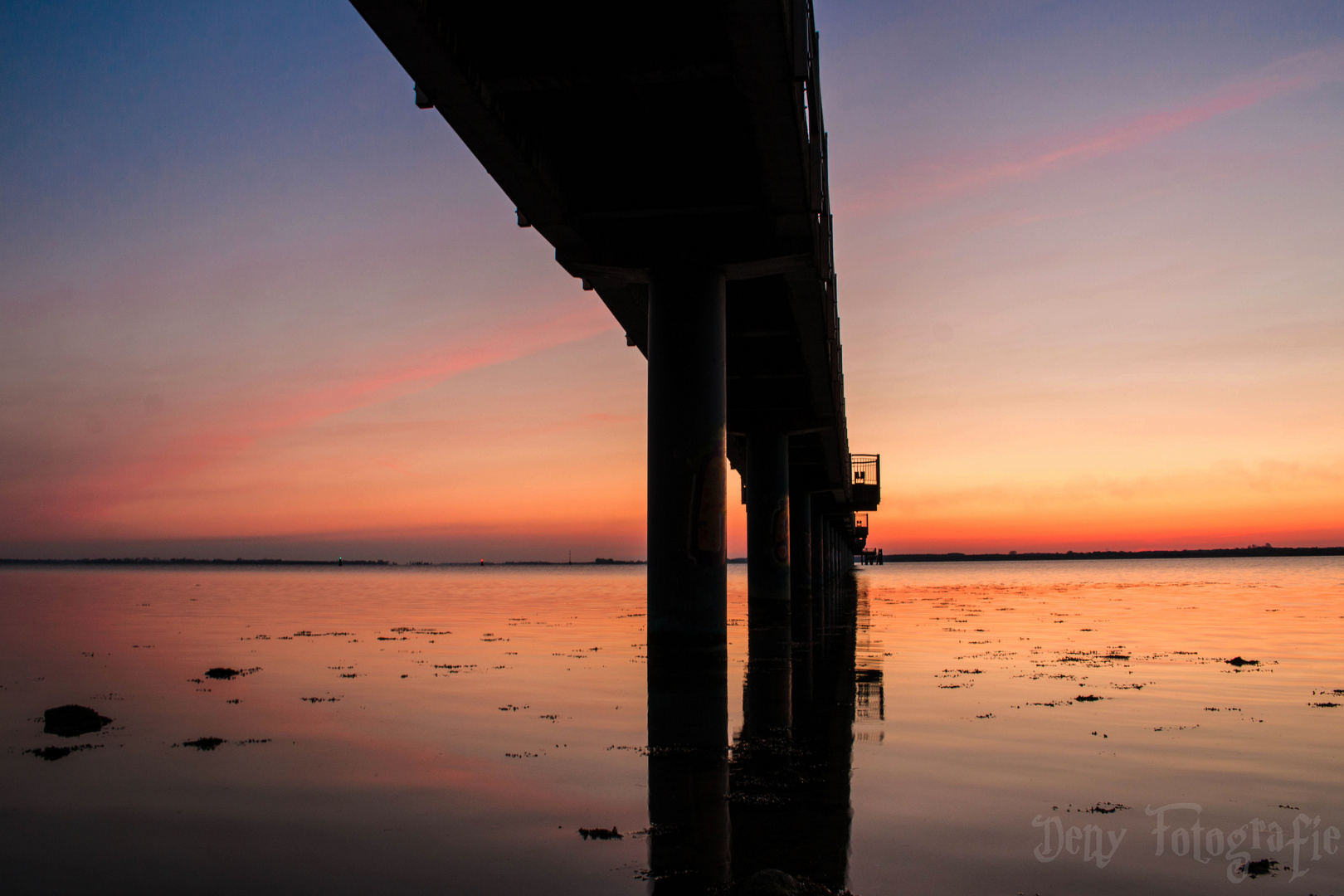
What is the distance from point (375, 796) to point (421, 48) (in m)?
9.66

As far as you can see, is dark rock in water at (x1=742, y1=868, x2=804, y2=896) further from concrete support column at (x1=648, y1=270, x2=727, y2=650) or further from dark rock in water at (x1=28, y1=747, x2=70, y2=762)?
concrete support column at (x1=648, y1=270, x2=727, y2=650)

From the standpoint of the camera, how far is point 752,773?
7598mm

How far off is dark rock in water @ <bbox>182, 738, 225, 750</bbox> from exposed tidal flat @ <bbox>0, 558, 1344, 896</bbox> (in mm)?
108

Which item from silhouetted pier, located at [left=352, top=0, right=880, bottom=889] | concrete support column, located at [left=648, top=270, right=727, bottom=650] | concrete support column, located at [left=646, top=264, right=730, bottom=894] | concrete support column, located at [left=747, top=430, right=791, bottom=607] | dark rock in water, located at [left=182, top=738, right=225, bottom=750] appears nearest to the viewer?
dark rock in water, located at [left=182, top=738, right=225, bottom=750]

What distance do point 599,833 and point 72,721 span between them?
24.2 feet

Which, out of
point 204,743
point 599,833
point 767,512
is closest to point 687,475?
point 204,743

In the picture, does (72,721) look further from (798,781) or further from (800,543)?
(800,543)

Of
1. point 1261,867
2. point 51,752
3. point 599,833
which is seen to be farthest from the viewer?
point 51,752

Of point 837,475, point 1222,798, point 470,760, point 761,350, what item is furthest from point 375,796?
point 837,475

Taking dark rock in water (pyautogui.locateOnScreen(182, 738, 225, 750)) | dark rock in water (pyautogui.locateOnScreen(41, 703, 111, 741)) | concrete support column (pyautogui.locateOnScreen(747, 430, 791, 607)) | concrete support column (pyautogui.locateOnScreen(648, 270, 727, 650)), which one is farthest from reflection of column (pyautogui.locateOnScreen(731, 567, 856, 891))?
concrete support column (pyautogui.locateOnScreen(747, 430, 791, 607))

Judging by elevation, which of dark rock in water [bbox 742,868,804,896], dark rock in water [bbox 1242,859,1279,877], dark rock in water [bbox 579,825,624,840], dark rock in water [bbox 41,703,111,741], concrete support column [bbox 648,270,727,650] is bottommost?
dark rock in water [bbox 41,703,111,741]

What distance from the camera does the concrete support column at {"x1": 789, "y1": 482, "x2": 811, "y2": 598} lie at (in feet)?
172

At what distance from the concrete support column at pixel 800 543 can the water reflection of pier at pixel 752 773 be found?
35.8m

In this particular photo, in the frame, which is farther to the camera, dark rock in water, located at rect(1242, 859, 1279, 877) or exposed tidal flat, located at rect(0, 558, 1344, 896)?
exposed tidal flat, located at rect(0, 558, 1344, 896)
